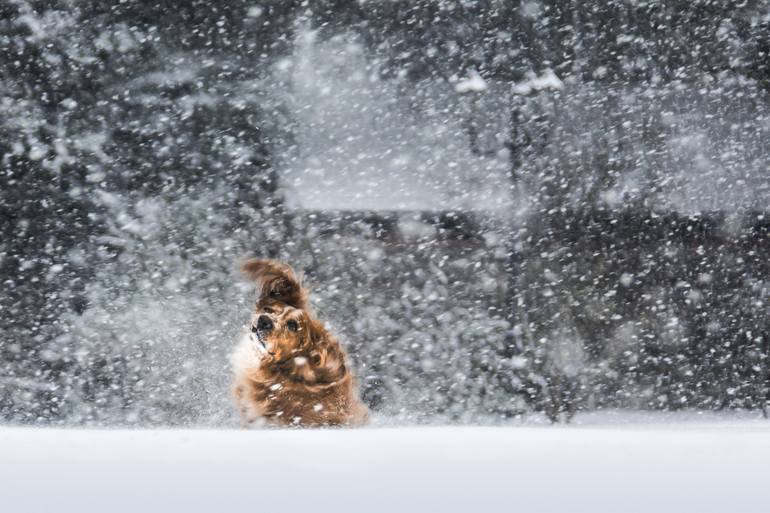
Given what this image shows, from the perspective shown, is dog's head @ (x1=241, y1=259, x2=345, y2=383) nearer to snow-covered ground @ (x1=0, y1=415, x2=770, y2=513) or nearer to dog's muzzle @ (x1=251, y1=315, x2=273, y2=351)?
dog's muzzle @ (x1=251, y1=315, x2=273, y2=351)

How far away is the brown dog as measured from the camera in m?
2.27

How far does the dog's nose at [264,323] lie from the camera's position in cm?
226

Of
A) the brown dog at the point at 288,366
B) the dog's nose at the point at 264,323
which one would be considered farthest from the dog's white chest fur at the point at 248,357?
the dog's nose at the point at 264,323

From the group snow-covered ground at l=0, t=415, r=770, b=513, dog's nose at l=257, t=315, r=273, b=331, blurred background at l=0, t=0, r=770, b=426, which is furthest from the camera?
blurred background at l=0, t=0, r=770, b=426

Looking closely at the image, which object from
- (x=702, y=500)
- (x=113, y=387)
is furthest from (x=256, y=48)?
(x=702, y=500)

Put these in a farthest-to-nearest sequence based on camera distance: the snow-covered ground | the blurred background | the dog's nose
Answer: the blurred background → the dog's nose → the snow-covered ground

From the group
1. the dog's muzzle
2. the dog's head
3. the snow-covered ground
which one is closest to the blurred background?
the dog's head

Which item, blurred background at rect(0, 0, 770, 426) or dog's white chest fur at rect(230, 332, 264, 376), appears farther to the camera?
blurred background at rect(0, 0, 770, 426)

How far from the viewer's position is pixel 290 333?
7.45ft

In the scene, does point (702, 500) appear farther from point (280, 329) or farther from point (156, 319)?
point (156, 319)

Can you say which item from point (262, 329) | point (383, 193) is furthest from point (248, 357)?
point (383, 193)

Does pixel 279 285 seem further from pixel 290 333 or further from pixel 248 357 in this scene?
pixel 248 357

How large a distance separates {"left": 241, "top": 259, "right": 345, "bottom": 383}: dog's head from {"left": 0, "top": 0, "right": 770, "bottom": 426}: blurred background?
43 centimetres

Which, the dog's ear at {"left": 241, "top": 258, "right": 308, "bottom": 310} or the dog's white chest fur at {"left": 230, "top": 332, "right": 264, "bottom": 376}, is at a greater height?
the dog's ear at {"left": 241, "top": 258, "right": 308, "bottom": 310}
